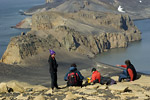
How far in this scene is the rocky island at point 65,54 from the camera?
14156 millimetres

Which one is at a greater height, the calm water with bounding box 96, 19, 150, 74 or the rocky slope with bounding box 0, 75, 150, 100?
the rocky slope with bounding box 0, 75, 150, 100

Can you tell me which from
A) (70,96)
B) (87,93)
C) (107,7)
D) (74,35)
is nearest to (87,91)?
(87,93)

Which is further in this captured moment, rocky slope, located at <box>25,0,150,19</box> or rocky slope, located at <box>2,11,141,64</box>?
rocky slope, located at <box>25,0,150,19</box>

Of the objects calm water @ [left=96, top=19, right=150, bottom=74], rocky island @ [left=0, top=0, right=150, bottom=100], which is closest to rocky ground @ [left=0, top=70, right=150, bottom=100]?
rocky island @ [left=0, top=0, right=150, bottom=100]

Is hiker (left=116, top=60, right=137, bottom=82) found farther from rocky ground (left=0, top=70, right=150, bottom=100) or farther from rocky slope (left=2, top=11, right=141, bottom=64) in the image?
rocky slope (left=2, top=11, right=141, bottom=64)

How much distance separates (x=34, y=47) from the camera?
56.6 metres

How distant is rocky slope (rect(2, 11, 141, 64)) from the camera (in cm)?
5525

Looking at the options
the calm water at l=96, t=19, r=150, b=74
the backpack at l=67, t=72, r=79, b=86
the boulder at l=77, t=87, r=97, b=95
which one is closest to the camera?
the boulder at l=77, t=87, r=97, b=95

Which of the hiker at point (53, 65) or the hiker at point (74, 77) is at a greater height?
the hiker at point (53, 65)

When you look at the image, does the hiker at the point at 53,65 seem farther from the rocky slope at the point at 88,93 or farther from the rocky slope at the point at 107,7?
the rocky slope at the point at 107,7

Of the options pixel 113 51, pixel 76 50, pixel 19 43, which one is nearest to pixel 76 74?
pixel 19 43

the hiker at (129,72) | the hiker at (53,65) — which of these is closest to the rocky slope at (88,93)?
the hiker at (53,65)

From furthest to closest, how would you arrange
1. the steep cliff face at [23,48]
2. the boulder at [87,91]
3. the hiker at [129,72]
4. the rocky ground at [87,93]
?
1. the steep cliff face at [23,48]
2. the hiker at [129,72]
3. the boulder at [87,91]
4. the rocky ground at [87,93]

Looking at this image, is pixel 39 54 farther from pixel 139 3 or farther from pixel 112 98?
pixel 139 3
